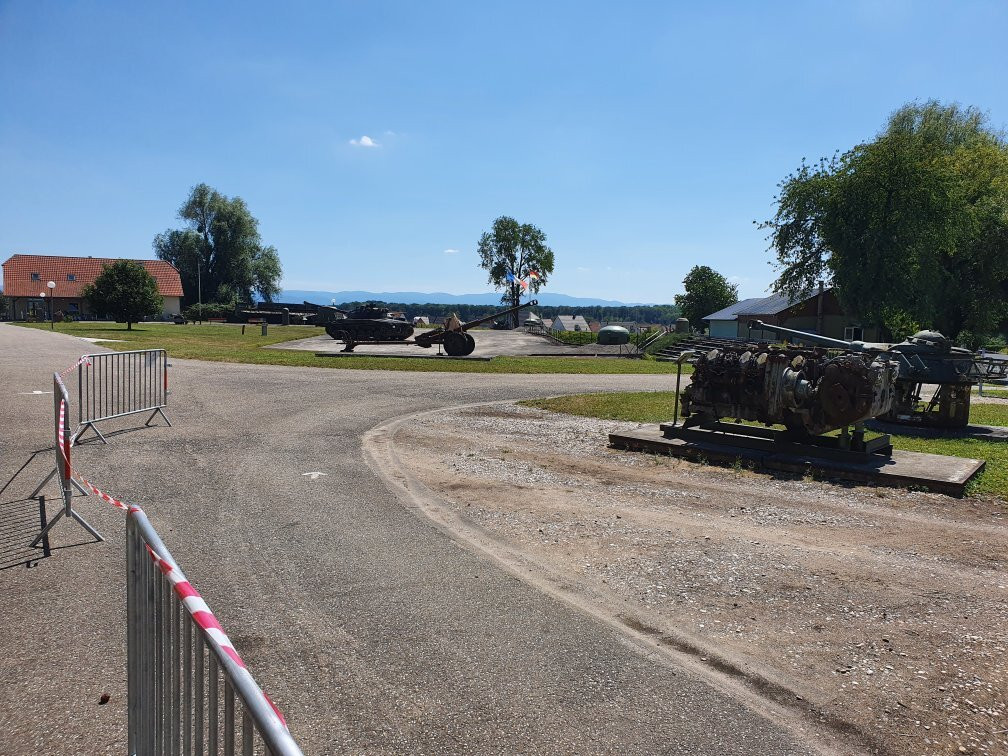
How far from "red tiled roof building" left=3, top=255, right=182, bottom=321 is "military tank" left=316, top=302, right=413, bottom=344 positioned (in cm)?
4358

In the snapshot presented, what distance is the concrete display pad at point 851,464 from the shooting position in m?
8.75

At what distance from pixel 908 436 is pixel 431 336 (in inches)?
850

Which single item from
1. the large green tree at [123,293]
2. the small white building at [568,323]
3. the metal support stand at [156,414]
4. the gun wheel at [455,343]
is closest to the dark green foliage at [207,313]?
the large green tree at [123,293]

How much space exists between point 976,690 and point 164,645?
439cm

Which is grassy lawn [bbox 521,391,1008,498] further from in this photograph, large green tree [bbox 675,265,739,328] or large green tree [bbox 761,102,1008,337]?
large green tree [bbox 675,265,739,328]

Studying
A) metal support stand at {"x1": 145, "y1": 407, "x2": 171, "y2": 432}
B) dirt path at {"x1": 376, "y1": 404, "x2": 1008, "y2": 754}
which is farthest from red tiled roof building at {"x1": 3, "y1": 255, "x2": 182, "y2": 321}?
dirt path at {"x1": 376, "y1": 404, "x2": 1008, "y2": 754}

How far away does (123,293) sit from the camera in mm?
44812

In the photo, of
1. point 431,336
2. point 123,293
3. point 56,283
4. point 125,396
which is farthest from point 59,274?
point 125,396

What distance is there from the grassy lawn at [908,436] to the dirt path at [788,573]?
1.64 meters

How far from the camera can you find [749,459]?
396 inches

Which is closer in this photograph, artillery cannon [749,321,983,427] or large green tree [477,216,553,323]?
artillery cannon [749,321,983,427]

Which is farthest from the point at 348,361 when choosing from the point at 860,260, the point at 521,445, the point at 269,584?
the point at 860,260

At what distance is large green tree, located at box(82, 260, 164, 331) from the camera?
148 feet

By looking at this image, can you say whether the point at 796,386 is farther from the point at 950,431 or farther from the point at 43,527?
the point at 43,527
